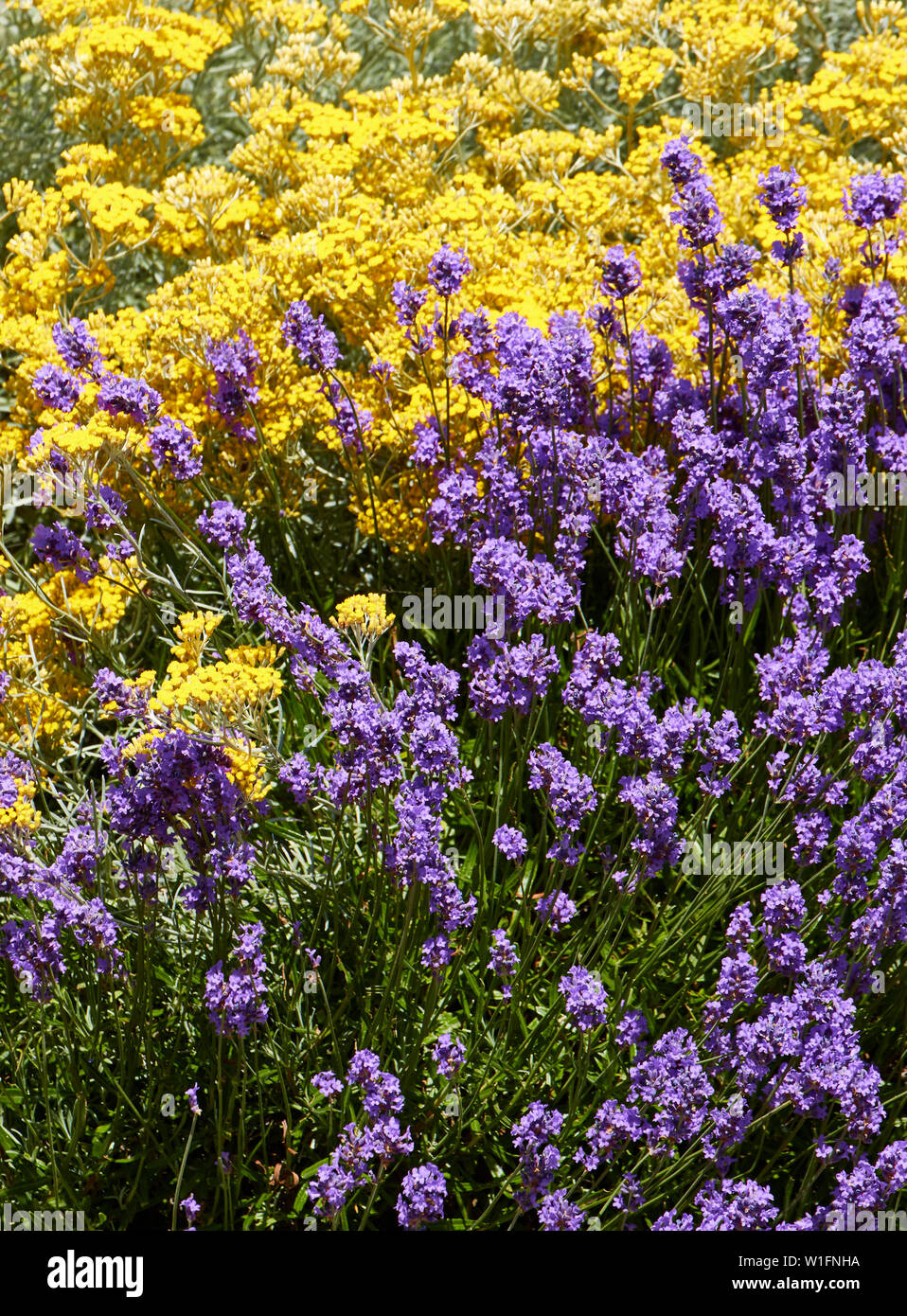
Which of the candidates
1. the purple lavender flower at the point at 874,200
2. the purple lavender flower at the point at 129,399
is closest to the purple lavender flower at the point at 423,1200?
the purple lavender flower at the point at 129,399

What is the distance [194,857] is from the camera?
289 cm

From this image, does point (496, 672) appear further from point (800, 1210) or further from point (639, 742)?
point (800, 1210)

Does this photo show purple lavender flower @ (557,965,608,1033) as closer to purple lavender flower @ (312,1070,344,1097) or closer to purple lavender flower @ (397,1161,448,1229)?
purple lavender flower @ (397,1161,448,1229)

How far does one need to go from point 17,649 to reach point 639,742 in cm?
208

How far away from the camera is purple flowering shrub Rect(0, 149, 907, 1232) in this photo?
113 inches

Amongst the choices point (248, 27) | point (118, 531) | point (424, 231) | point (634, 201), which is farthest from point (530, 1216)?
point (248, 27)

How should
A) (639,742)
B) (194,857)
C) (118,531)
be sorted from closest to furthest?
1. (194,857)
2. (639,742)
3. (118,531)

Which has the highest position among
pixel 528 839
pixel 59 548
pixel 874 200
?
pixel 874 200

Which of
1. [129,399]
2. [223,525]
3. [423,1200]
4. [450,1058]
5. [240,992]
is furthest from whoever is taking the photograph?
[129,399]

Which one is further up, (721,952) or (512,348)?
(512,348)

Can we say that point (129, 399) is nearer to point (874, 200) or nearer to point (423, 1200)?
point (423, 1200)

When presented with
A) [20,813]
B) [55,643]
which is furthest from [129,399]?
[20,813]

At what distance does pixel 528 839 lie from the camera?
3938mm

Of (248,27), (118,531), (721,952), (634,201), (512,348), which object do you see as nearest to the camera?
→ (721,952)
